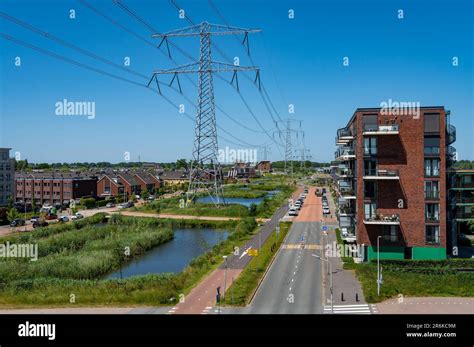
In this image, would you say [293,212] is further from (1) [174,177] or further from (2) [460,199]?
(1) [174,177]

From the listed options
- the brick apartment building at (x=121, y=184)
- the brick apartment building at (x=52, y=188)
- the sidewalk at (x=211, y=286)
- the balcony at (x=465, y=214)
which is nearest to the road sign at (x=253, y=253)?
the sidewalk at (x=211, y=286)

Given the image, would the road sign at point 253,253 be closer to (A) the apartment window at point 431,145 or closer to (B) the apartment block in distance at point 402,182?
(B) the apartment block in distance at point 402,182

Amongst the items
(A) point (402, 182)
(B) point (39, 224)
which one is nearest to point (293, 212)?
(A) point (402, 182)

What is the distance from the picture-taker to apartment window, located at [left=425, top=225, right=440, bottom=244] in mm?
29422

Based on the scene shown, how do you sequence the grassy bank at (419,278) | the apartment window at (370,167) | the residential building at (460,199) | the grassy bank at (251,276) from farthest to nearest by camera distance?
the residential building at (460,199)
the apartment window at (370,167)
the grassy bank at (419,278)
the grassy bank at (251,276)

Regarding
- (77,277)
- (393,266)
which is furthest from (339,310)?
(77,277)

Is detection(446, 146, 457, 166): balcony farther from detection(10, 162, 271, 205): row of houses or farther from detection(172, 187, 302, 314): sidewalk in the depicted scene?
detection(10, 162, 271, 205): row of houses

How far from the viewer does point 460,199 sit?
33062mm

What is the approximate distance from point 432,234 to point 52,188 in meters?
63.8

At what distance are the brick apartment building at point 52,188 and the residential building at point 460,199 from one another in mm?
59874

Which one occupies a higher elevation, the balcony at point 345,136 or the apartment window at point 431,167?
the balcony at point 345,136

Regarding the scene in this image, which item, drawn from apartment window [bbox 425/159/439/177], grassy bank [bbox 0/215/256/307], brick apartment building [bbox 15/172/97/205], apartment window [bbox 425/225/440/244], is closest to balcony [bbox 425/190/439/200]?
apartment window [bbox 425/159/439/177]

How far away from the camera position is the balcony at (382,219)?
96.7 feet
